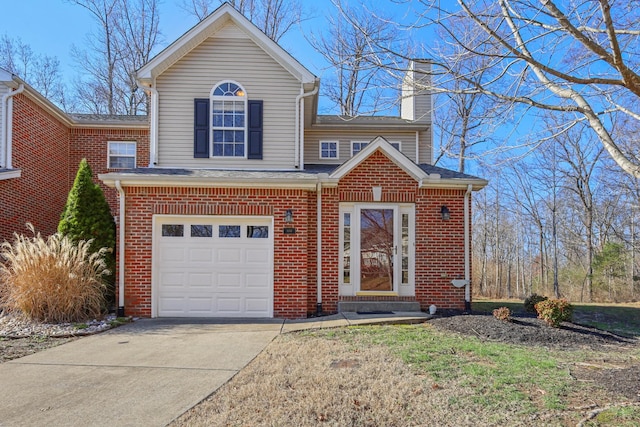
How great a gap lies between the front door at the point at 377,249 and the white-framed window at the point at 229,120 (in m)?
3.07

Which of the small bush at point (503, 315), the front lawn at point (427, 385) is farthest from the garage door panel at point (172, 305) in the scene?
the small bush at point (503, 315)

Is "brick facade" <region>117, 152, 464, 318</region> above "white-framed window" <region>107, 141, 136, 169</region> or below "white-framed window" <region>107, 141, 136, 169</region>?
A: below

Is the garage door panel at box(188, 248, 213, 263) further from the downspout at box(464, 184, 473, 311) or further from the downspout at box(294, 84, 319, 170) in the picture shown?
the downspout at box(464, 184, 473, 311)

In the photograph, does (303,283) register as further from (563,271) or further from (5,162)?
(563,271)

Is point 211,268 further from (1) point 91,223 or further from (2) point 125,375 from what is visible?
(2) point 125,375

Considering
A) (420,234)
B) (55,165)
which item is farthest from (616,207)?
(55,165)

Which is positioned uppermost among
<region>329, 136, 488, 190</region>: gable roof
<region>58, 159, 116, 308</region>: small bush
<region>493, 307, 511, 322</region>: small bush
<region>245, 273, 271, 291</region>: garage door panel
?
<region>329, 136, 488, 190</region>: gable roof

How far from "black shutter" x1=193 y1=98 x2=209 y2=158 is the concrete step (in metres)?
4.89

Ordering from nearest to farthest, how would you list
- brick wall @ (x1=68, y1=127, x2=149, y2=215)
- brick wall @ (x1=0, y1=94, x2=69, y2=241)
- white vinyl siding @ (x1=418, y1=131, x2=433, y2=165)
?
1. brick wall @ (x1=0, y1=94, x2=69, y2=241)
2. white vinyl siding @ (x1=418, y1=131, x2=433, y2=165)
3. brick wall @ (x1=68, y1=127, x2=149, y2=215)

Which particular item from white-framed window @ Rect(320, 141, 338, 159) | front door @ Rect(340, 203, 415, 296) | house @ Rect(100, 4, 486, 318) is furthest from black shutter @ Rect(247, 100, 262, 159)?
white-framed window @ Rect(320, 141, 338, 159)

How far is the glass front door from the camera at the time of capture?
31.6 feet

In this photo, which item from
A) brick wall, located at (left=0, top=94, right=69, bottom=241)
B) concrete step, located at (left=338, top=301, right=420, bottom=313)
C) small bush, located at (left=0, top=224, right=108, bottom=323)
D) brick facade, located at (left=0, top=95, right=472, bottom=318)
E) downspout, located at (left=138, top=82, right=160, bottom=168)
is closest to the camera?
small bush, located at (left=0, top=224, right=108, bottom=323)

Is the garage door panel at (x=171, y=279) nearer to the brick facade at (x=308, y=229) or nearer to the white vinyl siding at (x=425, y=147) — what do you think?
the brick facade at (x=308, y=229)

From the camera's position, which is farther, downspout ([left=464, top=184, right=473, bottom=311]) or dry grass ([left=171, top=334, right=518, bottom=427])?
downspout ([left=464, top=184, right=473, bottom=311])
